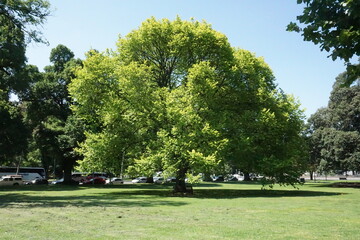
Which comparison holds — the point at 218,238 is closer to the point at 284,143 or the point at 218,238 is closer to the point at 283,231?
the point at 283,231

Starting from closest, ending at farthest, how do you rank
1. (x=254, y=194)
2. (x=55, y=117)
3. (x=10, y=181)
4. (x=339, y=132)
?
(x=254, y=194) < (x=10, y=181) < (x=55, y=117) < (x=339, y=132)

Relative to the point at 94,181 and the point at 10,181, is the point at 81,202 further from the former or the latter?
the point at 94,181

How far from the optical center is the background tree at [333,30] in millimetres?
6219

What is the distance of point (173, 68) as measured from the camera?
35.9 meters

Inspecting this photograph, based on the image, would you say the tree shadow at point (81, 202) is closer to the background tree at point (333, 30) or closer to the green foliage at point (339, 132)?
the background tree at point (333, 30)

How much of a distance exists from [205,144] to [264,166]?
6862mm

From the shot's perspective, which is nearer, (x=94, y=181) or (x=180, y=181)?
(x=180, y=181)

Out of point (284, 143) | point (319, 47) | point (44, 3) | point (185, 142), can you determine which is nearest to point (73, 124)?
point (44, 3)

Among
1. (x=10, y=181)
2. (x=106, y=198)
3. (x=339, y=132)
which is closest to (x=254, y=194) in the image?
(x=106, y=198)

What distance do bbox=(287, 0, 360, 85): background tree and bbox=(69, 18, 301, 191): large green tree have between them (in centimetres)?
2085

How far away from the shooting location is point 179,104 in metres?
30.0

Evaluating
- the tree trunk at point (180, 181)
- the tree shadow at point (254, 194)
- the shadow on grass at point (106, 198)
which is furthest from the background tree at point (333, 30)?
the tree trunk at point (180, 181)

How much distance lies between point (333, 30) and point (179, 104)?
2357 cm

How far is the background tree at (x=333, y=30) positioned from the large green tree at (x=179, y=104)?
20.9 m
